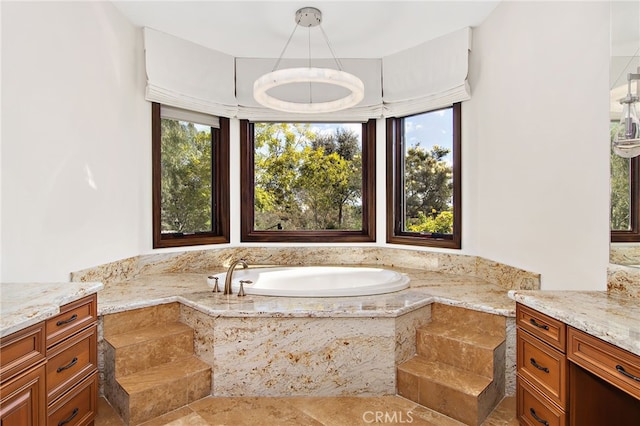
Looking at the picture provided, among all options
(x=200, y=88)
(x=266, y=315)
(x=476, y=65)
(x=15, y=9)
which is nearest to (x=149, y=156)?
(x=200, y=88)

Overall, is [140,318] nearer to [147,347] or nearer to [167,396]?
[147,347]

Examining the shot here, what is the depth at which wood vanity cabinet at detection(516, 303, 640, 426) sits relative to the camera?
1.27 m

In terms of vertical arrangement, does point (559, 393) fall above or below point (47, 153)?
below

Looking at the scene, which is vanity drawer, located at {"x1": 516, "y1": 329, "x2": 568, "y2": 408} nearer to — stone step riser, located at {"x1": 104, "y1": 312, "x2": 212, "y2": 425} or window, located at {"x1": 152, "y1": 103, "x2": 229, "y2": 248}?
stone step riser, located at {"x1": 104, "y1": 312, "x2": 212, "y2": 425}

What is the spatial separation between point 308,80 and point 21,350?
70.7 inches

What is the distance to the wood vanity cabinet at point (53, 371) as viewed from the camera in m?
1.22

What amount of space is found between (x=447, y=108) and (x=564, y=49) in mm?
1185

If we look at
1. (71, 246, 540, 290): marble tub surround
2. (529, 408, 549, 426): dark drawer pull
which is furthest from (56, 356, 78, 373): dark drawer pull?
(529, 408, 549, 426): dark drawer pull

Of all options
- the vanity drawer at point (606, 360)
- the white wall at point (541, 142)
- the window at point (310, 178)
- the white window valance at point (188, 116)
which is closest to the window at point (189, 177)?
the white window valance at point (188, 116)

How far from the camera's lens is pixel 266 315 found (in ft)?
6.86

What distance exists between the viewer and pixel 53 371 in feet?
Result: 4.88

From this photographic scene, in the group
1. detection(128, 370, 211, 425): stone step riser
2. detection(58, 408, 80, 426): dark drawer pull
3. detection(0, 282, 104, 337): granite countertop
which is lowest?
detection(128, 370, 211, 425): stone step riser

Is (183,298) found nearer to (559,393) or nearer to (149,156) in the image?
(149,156)
